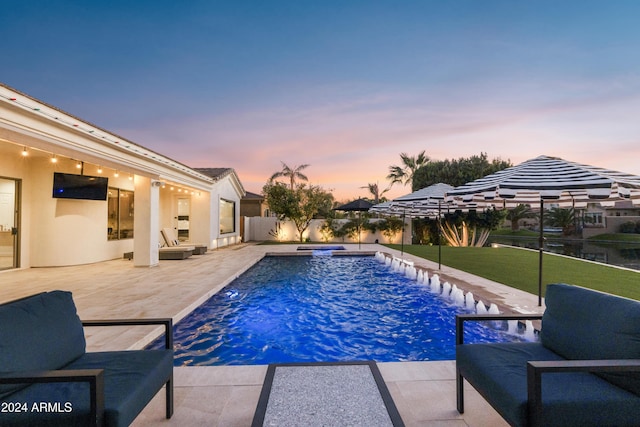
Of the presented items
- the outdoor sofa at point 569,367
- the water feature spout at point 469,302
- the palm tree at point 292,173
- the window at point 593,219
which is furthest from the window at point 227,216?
the window at point 593,219

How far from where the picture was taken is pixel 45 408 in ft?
5.11

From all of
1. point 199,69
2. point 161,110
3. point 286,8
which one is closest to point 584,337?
point 286,8

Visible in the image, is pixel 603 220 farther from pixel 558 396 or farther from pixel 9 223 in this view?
pixel 9 223

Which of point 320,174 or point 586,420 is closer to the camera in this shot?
point 586,420

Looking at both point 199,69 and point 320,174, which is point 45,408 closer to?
point 199,69

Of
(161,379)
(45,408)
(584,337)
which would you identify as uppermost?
(584,337)

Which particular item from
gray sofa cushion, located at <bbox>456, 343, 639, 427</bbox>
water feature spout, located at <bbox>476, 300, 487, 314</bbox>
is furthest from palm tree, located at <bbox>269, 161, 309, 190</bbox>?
gray sofa cushion, located at <bbox>456, 343, 639, 427</bbox>

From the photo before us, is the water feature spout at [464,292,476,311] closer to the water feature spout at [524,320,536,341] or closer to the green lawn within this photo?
the water feature spout at [524,320,536,341]

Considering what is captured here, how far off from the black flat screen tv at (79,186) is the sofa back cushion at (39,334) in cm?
872

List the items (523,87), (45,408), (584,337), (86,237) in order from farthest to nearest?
(523,87), (86,237), (584,337), (45,408)

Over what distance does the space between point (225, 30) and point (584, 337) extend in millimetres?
12734

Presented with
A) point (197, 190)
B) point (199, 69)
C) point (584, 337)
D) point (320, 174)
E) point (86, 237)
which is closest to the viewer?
point (584, 337)

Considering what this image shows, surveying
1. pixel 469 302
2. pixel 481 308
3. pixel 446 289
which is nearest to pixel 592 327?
pixel 481 308

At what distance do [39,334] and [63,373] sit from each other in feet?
2.15
